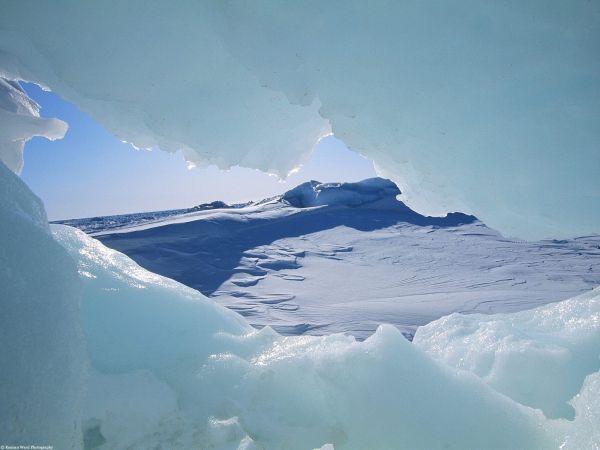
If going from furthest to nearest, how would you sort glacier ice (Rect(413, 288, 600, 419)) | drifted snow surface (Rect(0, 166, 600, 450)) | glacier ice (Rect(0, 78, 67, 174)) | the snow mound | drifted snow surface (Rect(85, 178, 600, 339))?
the snow mound < drifted snow surface (Rect(85, 178, 600, 339)) < glacier ice (Rect(0, 78, 67, 174)) < glacier ice (Rect(413, 288, 600, 419)) < drifted snow surface (Rect(0, 166, 600, 450))

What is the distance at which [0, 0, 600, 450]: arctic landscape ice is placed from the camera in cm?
149

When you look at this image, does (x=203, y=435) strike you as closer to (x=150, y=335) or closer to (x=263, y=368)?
(x=263, y=368)

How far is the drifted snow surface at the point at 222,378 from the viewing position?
4.16 ft

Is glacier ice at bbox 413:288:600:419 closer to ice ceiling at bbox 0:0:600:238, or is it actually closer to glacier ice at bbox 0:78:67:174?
ice ceiling at bbox 0:0:600:238

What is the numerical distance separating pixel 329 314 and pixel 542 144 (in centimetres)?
345

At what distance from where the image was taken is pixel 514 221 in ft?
8.70

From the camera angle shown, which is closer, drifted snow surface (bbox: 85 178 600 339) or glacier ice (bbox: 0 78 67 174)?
glacier ice (bbox: 0 78 67 174)

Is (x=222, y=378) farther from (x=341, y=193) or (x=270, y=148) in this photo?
(x=341, y=193)

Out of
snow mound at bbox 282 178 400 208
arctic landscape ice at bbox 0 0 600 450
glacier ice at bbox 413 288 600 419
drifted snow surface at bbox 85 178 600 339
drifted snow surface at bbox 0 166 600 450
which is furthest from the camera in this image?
snow mound at bbox 282 178 400 208

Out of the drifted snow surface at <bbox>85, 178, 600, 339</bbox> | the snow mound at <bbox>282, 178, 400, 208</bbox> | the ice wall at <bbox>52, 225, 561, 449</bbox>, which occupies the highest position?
the snow mound at <bbox>282, 178, 400, 208</bbox>

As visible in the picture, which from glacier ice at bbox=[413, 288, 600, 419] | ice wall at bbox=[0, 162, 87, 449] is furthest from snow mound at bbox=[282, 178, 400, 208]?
ice wall at bbox=[0, 162, 87, 449]

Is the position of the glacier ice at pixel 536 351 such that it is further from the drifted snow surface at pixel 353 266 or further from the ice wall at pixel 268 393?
the drifted snow surface at pixel 353 266

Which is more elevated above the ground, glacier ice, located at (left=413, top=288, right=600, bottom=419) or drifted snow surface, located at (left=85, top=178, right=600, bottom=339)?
drifted snow surface, located at (left=85, top=178, right=600, bottom=339)

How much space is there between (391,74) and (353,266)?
6679 millimetres
